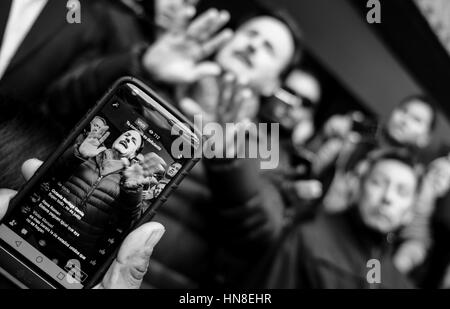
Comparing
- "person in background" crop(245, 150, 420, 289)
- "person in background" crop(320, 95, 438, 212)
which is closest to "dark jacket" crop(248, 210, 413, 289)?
"person in background" crop(245, 150, 420, 289)

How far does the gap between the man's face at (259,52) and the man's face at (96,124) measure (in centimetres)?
20

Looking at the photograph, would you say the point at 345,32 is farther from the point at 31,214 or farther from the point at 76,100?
the point at 31,214

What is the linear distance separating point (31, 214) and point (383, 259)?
45 cm

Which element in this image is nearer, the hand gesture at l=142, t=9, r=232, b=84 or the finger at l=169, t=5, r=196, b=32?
the hand gesture at l=142, t=9, r=232, b=84

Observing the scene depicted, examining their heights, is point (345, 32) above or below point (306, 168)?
above

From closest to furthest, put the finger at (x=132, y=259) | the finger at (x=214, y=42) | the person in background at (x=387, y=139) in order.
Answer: the finger at (x=132, y=259), the finger at (x=214, y=42), the person in background at (x=387, y=139)

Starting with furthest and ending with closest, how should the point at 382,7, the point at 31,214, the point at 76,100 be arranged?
the point at 382,7
the point at 76,100
the point at 31,214

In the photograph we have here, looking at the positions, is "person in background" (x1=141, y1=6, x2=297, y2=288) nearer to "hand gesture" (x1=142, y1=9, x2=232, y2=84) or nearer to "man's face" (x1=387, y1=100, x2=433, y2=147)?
"hand gesture" (x1=142, y1=9, x2=232, y2=84)

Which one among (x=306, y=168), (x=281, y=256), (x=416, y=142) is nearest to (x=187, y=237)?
(x=281, y=256)

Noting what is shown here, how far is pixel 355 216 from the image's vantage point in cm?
63

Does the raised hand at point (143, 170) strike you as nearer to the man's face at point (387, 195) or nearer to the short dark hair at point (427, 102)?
the man's face at point (387, 195)

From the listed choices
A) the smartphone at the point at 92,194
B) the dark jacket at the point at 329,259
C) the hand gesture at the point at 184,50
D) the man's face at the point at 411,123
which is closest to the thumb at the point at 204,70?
the hand gesture at the point at 184,50

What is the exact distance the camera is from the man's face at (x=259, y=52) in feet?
1.72

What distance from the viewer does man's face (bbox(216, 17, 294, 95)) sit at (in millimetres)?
523
